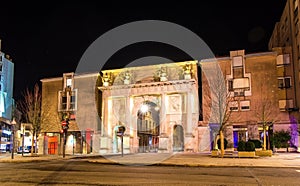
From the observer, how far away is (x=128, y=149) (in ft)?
159

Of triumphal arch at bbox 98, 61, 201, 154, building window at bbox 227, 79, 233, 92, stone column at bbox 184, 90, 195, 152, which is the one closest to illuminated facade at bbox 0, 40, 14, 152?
triumphal arch at bbox 98, 61, 201, 154

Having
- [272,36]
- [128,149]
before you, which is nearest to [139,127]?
[128,149]

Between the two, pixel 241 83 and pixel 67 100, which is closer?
pixel 241 83

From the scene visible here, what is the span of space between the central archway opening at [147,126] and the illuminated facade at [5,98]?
1717 inches

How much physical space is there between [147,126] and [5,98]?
5022 centimetres

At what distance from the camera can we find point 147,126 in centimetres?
5931

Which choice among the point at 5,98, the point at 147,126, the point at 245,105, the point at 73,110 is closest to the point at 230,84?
the point at 245,105

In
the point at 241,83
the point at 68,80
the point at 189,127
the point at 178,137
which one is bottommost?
the point at 178,137

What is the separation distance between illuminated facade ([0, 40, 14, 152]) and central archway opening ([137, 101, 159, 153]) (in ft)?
143

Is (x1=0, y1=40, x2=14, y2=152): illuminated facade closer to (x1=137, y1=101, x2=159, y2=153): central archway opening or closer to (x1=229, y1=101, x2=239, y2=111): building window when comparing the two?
(x1=137, y1=101, x2=159, y2=153): central archway opening

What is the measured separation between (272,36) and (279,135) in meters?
27.6

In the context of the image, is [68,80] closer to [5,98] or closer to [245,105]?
[245,105]

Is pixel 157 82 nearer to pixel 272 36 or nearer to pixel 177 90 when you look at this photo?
pixel 177 90

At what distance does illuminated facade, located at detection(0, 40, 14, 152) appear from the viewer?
3413 inches
